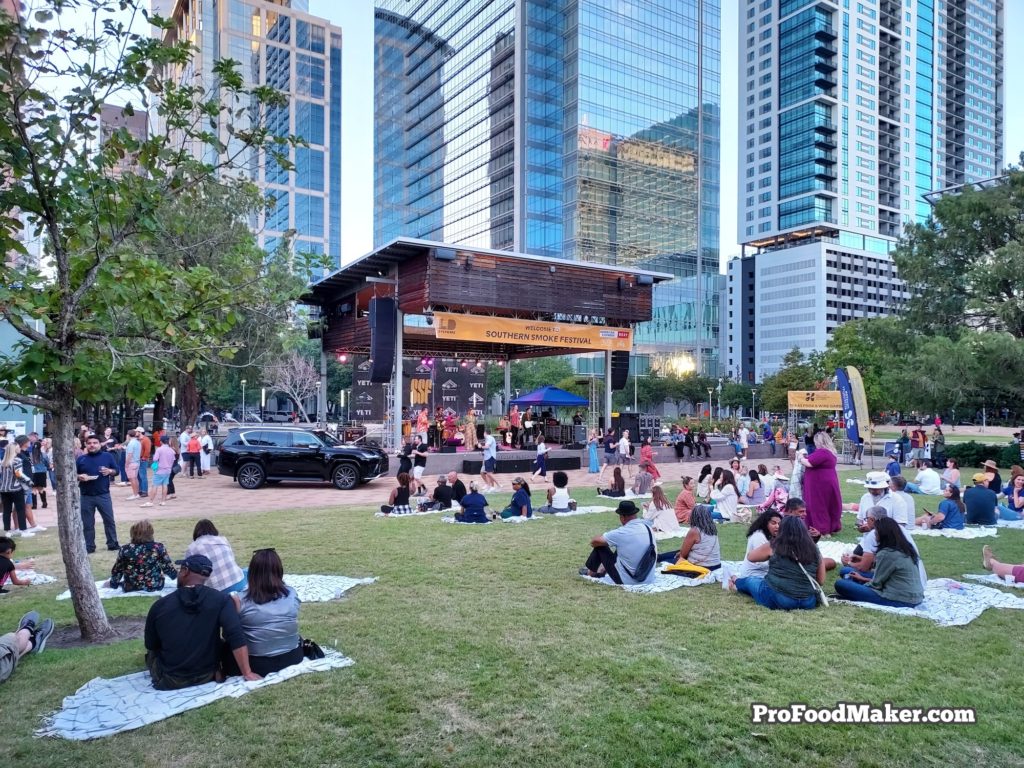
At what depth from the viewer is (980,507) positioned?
11.6 meters

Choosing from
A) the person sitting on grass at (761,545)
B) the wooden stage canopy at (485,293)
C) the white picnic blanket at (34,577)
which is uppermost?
the wooden stage canopy at (485,293)

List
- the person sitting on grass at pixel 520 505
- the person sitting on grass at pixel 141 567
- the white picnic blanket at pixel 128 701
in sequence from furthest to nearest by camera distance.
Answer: the person sitting on grass at pixel 520 505 < the person sitting on grass at pixel 141 567 < the white picnic blanket at pixel 128 701

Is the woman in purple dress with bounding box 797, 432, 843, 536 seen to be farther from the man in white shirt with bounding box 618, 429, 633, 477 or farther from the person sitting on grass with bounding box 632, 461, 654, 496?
the man in white shirt with bounding box 618, 429, 633, 477

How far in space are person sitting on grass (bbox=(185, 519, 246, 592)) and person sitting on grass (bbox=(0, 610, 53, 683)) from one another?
1.22 m

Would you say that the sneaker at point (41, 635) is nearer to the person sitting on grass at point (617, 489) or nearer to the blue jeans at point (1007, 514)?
the person sitting on grass at point (617, 489)

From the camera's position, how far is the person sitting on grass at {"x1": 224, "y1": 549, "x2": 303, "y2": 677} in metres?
5.03

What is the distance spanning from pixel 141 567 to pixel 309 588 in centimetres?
183

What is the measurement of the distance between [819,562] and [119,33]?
767 centimetres

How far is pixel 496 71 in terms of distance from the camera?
9475 centimetres

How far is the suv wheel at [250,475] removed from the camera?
16.9m

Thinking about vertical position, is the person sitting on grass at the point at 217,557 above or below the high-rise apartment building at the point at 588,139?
below

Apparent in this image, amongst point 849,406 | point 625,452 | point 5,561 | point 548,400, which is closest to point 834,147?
point 548,400

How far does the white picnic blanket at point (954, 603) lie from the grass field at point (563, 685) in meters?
0.17

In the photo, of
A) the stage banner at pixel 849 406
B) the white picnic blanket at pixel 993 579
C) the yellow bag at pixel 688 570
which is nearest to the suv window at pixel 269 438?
the yellow bag at pixel 688 570
